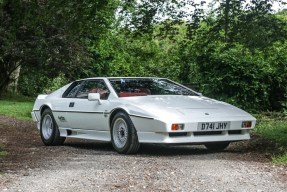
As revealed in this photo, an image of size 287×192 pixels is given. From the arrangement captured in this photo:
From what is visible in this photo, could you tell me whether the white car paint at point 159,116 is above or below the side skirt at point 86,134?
above

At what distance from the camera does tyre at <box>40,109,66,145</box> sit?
35.2 feet

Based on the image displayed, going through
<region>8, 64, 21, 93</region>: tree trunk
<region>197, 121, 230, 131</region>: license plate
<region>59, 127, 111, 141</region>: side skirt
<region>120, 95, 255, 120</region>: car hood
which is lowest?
<region>8, 64, 21, 93</region>: tree trunk

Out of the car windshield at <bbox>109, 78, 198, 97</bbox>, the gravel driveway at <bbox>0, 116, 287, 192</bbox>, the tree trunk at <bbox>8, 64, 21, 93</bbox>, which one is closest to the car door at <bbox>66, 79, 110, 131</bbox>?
the car windshield at <bbox>109, 78, 198, 97</bbox>

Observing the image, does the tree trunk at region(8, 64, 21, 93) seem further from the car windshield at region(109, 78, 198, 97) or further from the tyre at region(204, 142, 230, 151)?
the tyre at region(204, 142, 230, 151)

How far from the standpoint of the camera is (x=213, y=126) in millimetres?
8242

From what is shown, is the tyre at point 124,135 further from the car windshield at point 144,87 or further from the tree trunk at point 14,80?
the tree trunk at point 14,80

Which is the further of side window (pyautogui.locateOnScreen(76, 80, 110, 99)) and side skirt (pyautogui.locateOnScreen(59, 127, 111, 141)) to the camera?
side window (pyautogui.locateOnScreen(76, 80, 110, 99))

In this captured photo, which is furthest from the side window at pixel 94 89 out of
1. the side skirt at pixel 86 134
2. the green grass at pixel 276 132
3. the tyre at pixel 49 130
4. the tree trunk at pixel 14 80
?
the tree trunk at pixel 14 80

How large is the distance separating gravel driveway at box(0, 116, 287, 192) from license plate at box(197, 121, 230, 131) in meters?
0.42

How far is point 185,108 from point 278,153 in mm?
1654

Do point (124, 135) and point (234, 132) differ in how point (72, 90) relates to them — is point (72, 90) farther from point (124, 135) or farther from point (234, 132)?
Answer: point (234, 132)

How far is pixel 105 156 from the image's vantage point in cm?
834

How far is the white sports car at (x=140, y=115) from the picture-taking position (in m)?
8.12

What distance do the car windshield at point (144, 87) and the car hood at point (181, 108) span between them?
0.38 metres
